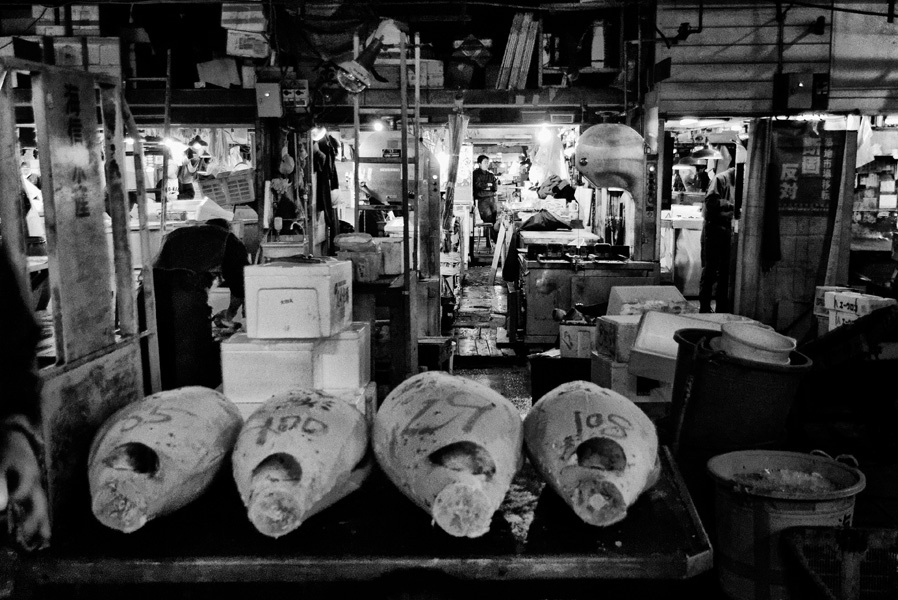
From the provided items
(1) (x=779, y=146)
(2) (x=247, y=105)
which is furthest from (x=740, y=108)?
(2) (x=247, y=105)

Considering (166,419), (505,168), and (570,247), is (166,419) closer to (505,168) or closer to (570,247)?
(570,247)

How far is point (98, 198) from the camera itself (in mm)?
3172

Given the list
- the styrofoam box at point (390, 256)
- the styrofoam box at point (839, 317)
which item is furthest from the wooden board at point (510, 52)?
the styrofoam box at point (839, 317)

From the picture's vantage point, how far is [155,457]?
2502 millimetres

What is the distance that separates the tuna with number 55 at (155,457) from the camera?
2.34 m

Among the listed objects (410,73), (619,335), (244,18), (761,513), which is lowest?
(761,513)

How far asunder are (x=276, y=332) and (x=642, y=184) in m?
5.99

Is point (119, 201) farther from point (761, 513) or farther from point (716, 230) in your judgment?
point (716, 230)

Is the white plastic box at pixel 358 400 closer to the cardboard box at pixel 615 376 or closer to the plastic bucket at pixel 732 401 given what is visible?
the cardboard box at pixel 615 376

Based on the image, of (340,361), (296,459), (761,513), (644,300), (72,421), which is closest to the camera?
(296,459)

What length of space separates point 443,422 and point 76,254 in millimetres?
1758

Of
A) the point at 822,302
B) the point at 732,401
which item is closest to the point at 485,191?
the point at 822,302

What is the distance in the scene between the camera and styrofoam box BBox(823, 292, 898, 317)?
7.06 metres

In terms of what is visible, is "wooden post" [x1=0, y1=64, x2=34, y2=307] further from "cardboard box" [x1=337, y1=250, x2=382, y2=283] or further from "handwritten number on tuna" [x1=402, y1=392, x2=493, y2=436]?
"cardboard box" [x1=337, y1=250, x2=382, y2=283]
